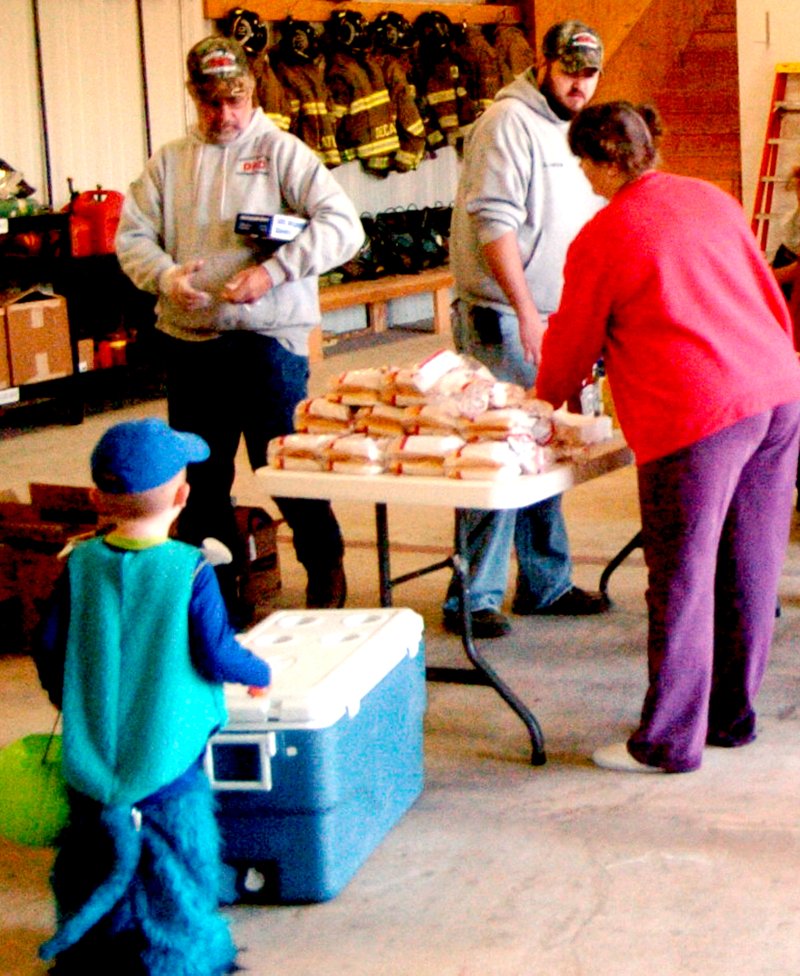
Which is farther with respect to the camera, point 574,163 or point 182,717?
point 574,163

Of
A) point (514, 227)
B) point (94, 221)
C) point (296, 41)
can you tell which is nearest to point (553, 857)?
point (514, 227)

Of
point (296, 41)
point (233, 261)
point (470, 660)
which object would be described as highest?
point (296, 41)

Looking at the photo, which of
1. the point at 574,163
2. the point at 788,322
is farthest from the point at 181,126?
the point at 788,322

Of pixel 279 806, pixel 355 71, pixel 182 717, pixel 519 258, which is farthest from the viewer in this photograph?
pixel 355 71

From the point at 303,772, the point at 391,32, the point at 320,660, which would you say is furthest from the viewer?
the point at 391,32

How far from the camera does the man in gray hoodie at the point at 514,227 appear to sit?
421cm

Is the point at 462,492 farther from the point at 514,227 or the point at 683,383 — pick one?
the point at 514,227

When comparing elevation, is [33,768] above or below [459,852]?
above

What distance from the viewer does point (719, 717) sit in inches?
140

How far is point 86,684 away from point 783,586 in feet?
9.43

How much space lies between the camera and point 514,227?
13.9 ft

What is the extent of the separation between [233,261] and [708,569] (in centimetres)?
174

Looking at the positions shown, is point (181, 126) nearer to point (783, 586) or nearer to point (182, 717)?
point (783, 586)

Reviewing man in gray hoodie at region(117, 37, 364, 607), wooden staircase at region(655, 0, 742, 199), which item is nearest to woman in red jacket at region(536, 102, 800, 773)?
man in gray hoodie at region(117, 37, 364, 607)
